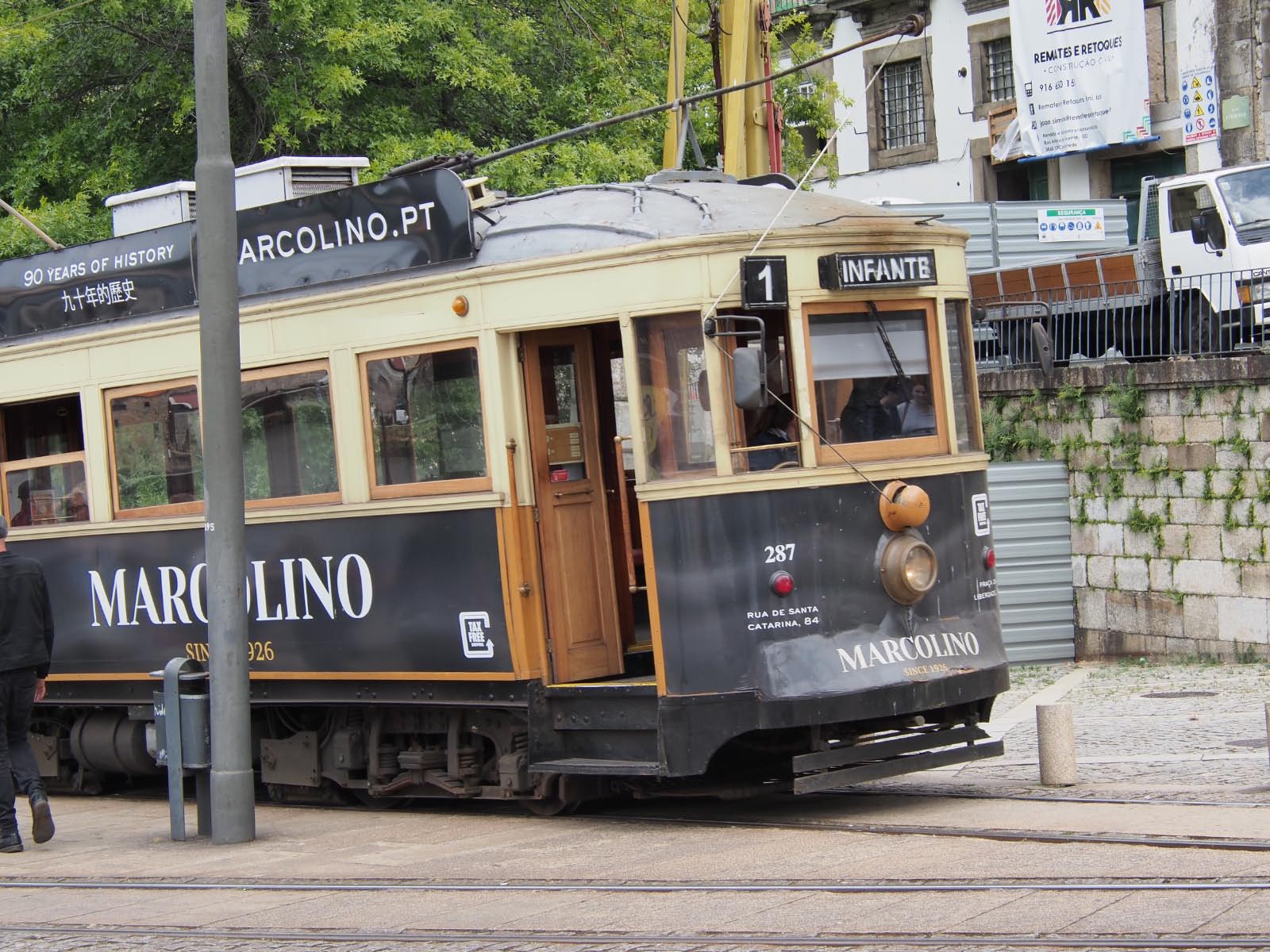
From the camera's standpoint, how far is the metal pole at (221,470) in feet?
32.1

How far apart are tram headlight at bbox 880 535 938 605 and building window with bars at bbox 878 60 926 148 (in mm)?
22639

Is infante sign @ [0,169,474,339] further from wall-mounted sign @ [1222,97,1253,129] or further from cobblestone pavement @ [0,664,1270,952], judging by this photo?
wall-mounted sign @ [1222,97,1253,129]

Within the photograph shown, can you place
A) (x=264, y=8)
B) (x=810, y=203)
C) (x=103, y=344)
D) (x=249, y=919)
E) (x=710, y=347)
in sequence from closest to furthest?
(x=249, y=919) < (x=710, y=347) < (x=810, y=203) < (x=103, y=344) < (x=264, y=8)

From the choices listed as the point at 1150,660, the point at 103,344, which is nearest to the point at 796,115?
the point at 1150,660

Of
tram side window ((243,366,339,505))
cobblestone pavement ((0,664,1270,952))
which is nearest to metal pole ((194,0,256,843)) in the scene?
cobblestone pavement ((0,664,1270,952))

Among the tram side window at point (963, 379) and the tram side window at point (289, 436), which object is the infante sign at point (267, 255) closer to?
the tram side window at point (289, 436)

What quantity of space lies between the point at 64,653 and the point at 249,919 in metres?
5.15

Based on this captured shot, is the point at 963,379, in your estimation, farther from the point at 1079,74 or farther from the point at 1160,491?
the point at 1079,74

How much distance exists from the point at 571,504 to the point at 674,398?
1044 mm

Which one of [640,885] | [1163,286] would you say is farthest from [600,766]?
[1163,286]

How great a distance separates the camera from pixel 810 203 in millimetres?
9609

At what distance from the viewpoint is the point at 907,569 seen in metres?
9.22

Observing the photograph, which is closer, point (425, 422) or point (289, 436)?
point (425, 422)

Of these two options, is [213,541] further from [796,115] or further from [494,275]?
[796,115]
